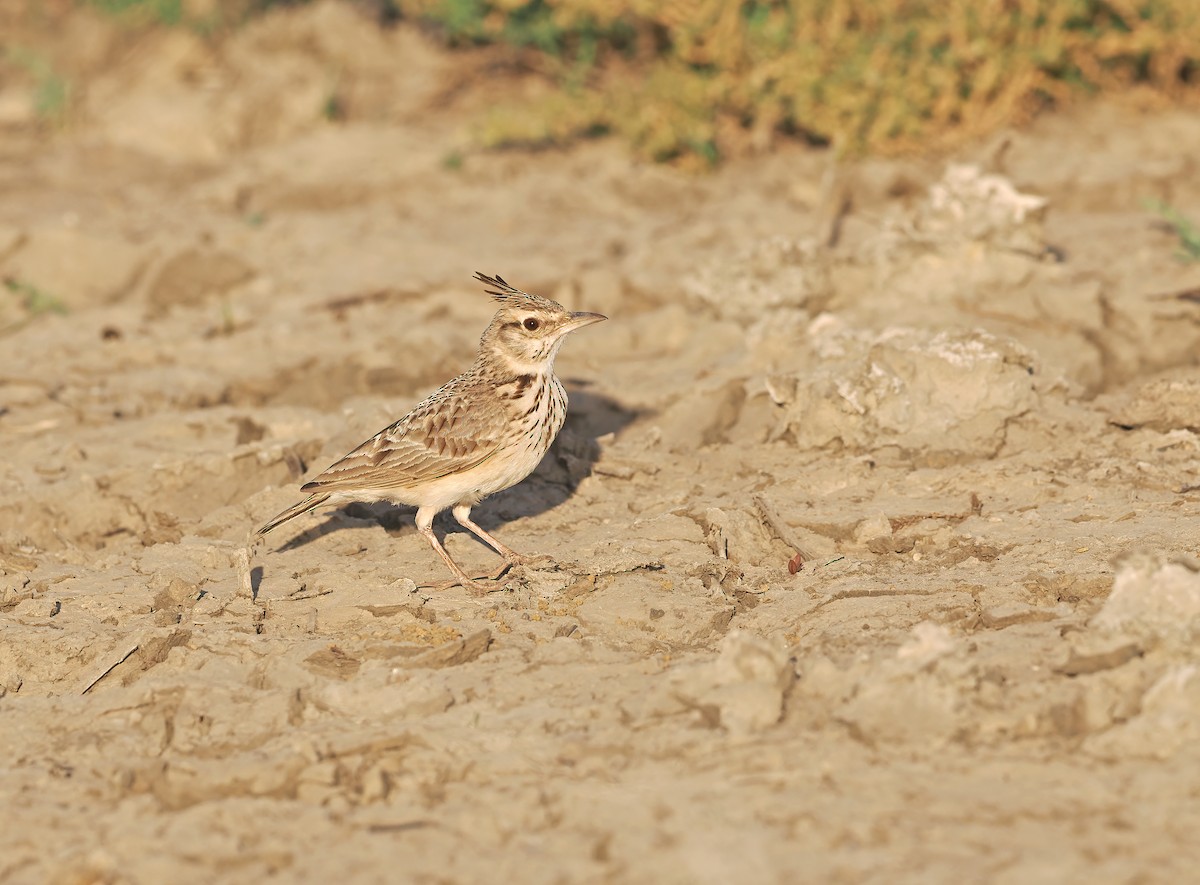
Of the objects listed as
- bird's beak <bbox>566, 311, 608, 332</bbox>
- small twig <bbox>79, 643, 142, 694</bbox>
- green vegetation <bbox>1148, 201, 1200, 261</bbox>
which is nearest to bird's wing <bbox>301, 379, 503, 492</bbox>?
bird's beak <bbox>566, 311, 608, 332</bbox>

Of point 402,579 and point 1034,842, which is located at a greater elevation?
point 1034,842

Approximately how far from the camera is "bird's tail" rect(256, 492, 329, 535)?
6609 mm

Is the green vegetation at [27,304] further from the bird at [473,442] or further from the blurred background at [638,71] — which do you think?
the bird at [473,442]

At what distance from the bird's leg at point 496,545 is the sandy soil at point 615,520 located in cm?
11

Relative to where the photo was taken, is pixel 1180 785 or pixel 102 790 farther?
pixel 102 790

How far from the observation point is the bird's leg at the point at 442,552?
6203 millimetres

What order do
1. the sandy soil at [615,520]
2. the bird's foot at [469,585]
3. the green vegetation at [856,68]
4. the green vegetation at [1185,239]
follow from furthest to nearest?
the green vegetation at [856,68] < the green vegetation at [1185,239] < the bird's foot at [469,585] < the sandy soil at [615,520]

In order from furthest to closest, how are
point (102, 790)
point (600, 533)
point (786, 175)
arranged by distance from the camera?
point (786, 175) < point (600, 533) < point (102, 790)

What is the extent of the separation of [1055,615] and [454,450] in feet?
8.71

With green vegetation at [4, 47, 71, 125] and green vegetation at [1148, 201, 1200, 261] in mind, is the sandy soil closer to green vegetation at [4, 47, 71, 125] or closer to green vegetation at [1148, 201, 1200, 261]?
green vegetation at [1148, 201, 1200, 261]

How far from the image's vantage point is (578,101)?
12250mm

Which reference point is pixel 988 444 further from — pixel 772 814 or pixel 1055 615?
pixel 772 814

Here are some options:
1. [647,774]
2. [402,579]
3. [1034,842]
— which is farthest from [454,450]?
[1034,842]

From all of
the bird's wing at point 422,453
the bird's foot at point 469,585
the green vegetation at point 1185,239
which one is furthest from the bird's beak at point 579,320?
the green vegetation at point 1185,239
